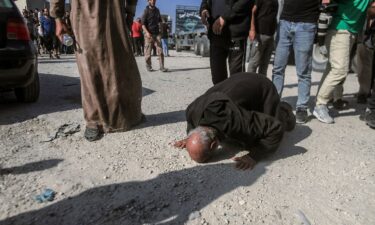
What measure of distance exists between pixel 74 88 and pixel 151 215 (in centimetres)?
409

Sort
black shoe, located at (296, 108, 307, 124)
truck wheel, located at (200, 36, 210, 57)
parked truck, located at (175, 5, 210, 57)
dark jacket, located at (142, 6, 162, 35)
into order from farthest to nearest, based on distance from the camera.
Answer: parked truck, located at (175, 5, 210, 57) < truck wheel, located at (200, 36, 210, 57) < dark jacket, located at (142, 6, 162, 35) < black shoe, located at (296, 108, 307, 124)

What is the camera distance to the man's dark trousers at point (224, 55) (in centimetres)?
405

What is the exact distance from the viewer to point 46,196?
7.61 ft

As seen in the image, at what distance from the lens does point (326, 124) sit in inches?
162

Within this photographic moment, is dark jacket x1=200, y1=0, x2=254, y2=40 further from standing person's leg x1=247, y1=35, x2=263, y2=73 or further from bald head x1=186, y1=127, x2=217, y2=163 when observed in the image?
bald head x1=186, y1=127, x2=217, y2=163

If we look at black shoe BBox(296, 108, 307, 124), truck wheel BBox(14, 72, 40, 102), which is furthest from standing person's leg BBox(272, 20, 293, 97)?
truck wheel BBox(14, 72, 40, 102)

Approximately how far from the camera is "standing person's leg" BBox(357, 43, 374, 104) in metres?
5.07

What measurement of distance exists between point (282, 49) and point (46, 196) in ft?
10.0

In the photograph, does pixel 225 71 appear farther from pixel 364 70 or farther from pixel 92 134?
pixel 364 70

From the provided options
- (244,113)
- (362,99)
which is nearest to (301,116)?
(244,113)

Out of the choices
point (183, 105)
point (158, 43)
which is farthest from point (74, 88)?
point (158, 43)

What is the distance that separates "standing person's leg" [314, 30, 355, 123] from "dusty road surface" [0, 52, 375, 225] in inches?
8.9

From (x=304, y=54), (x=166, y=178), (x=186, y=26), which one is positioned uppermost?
(x=304, y=54)

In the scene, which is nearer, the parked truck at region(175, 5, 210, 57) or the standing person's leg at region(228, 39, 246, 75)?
the standing person's leg at region(228, 39, 246, 75)
